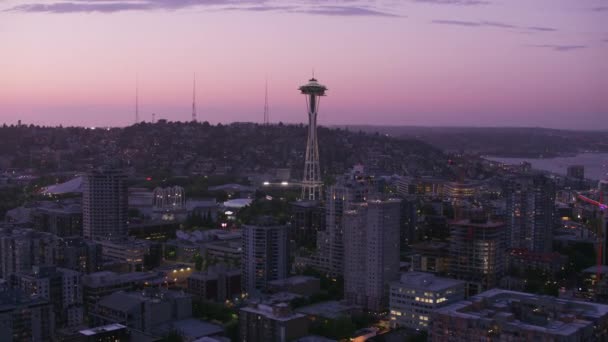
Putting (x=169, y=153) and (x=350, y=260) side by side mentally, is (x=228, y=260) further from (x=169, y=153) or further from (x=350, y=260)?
(x=169, y=153)

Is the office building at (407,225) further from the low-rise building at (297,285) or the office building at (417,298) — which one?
the office building at (417,298)

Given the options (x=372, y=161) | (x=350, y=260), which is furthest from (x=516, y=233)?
(x=372, y=161)

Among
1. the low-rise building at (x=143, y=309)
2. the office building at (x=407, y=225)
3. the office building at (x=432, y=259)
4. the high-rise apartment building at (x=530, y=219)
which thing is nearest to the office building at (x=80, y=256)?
the low-rise building at (x=143, y=309)

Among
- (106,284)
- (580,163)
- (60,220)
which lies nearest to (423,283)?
(106,284)

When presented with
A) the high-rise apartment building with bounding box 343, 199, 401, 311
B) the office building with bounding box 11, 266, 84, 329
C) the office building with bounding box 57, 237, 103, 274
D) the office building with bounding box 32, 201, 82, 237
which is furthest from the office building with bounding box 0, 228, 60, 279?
the high-rise apartment building with bounding box 343, 199, 401, 311

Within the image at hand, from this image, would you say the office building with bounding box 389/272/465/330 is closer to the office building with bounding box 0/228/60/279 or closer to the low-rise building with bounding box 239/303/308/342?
the low-rise building with bounding box 239/303/308/342
